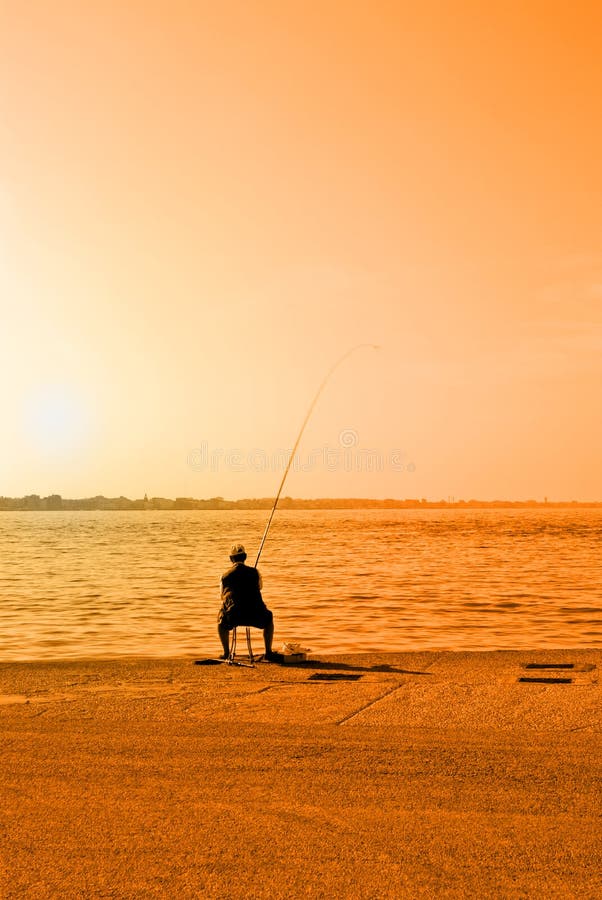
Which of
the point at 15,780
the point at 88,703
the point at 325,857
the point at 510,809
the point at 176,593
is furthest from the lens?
the point at 176,593

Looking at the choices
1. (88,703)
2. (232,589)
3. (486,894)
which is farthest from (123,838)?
(232,589)

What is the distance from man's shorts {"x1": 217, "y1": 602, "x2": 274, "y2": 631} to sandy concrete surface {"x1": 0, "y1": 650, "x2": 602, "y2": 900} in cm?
171

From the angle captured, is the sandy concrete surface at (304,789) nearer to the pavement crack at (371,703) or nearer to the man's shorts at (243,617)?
the pavement crack at (371,703)

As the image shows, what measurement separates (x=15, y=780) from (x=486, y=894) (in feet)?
9.41

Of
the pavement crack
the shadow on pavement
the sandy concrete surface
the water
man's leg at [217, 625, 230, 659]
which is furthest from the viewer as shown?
the water

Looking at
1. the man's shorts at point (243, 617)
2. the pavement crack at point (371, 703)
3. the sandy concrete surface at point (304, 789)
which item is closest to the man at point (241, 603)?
the man's shorts at point (243, 617)

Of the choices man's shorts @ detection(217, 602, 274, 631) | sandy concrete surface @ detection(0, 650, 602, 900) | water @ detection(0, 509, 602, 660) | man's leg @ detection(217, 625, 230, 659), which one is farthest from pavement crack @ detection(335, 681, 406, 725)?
water @ detection(0, 509, 602, 660)

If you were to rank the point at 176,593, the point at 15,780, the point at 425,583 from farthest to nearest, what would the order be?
the point at 425,583, the point at 176,593, the point at 15,780

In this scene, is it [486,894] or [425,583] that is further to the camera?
[425,583]

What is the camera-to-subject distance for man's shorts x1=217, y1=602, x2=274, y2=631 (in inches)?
415

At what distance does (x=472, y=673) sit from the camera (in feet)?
30.5

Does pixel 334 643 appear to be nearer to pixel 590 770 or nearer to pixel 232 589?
pixel 232 589

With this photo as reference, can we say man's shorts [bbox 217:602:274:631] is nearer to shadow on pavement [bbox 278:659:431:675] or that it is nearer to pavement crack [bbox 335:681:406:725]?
shadow on pavement [bbox 278:659:431:675]

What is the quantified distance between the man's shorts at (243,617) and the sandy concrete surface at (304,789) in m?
1.71
